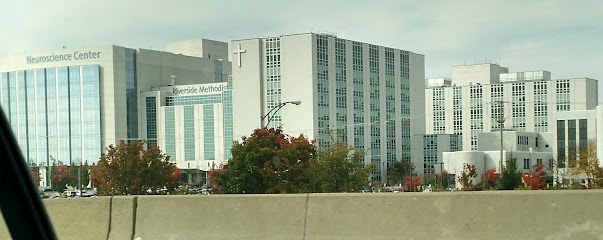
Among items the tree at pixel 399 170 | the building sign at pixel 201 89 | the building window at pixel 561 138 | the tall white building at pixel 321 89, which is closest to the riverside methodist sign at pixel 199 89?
the building sign at pixel 201 89

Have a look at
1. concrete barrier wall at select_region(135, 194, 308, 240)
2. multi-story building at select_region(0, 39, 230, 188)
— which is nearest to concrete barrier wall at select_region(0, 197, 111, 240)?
concrete barrier wall at select_region(135, 194, 308, 240)

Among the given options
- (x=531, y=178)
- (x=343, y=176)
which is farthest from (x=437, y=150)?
(x=343, y=176)

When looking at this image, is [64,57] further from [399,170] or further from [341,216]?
[341,216]

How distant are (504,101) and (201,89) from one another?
75.7 meters

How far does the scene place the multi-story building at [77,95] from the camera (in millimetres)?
147125

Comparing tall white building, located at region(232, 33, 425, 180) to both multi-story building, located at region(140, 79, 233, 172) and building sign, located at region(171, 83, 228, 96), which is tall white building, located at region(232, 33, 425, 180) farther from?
building sign, located at region(171, 83, 228, 96)

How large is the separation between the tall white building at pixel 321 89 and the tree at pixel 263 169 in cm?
7824

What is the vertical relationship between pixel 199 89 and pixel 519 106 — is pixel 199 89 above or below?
above

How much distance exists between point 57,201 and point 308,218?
16.6 feet

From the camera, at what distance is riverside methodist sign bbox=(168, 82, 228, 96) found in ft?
481

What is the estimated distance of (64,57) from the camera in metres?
152

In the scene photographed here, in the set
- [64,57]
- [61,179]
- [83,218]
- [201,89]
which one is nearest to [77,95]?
[64,57]

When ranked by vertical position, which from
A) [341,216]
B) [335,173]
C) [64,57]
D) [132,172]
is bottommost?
[132,172]

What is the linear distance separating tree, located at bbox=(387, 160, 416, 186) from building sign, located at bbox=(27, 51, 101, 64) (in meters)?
58.1
